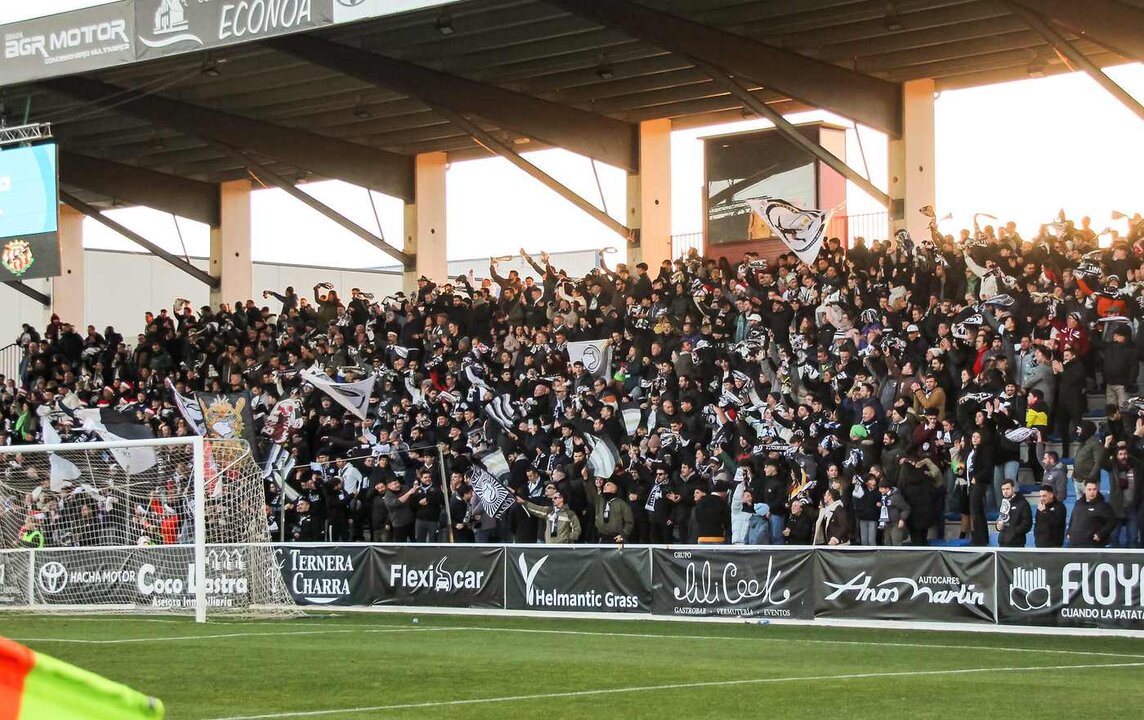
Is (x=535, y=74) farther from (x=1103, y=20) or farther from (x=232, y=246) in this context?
(x=232, y=246)

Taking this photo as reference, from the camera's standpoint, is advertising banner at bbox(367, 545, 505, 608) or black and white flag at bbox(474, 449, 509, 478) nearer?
advertising banner at bbox(367, 545, 505, 608)

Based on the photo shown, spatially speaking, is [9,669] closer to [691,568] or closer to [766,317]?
[691,568]

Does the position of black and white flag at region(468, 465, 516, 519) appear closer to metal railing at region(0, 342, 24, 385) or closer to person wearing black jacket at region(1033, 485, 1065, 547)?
person wearing black jacket at region(1033, 485, 1065, 547)

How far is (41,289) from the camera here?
42.2m

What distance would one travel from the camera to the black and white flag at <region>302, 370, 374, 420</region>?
93.0 ft

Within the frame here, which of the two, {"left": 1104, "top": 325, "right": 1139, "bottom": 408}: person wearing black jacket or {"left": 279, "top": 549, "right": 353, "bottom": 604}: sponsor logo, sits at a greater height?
{"left": 1104, "top": 325, "right": 1139, "bottom": 408}: person wearing black jacket

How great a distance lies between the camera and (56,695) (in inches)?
58.4

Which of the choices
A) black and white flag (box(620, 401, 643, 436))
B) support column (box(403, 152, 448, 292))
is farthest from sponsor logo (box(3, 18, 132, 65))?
support column (box(403, 152, 448, 292))

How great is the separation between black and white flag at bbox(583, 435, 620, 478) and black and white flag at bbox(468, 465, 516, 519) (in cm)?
135

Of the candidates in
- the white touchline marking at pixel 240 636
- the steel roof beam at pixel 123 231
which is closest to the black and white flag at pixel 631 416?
the white touchline marking at pixel 240 636

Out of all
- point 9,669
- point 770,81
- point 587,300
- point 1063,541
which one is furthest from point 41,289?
point 9,669

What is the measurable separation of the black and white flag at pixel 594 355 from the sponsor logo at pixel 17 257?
9056 millimetres

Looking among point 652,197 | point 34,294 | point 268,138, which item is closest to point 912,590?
point 652,197

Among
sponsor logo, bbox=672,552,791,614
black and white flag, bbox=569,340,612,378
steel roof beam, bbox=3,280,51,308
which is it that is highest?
steel roof beam, bbox=3,280,51,308
